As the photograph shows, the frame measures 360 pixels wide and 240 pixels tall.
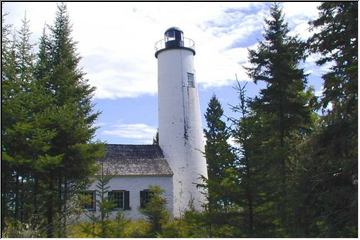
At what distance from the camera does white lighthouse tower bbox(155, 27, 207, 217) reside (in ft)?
86.9

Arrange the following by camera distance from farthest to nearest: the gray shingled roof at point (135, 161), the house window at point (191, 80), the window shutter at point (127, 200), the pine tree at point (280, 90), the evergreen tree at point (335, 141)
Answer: the house window at point (191, 80), the gray shingled roof at point (135, 161), the window shutter at point (127, 200), the pine tree at point (280, 90), the evergreen tree at point (335, 141)

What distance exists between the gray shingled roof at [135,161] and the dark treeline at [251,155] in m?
8.55

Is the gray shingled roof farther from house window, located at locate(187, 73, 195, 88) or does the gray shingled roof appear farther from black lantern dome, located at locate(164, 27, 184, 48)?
black lantern dome, located at locate(164, 27, 184, 48)

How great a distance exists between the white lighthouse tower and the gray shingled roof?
2.29 feet

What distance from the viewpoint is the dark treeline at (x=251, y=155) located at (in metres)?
11.3

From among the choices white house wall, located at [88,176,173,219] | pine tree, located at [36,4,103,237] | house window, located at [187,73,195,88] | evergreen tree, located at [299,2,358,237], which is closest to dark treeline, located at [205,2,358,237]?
evergreen tree, located at [299,2,358,237]

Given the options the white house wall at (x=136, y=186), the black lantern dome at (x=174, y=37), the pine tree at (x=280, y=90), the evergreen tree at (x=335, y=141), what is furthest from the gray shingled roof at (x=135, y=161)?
the evergreen tree at (x=335, y=141)

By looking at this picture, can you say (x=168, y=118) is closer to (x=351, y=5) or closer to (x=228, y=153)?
(x=228, y=153)

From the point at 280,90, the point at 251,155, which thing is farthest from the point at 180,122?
the point at 251,155

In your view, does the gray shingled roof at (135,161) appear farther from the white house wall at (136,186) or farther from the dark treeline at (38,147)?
the dark treeline at (38,147)

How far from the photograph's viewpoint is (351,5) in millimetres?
11047

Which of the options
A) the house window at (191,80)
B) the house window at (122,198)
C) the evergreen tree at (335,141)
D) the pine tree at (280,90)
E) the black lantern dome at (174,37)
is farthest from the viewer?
the black lantern dome at (174,37)

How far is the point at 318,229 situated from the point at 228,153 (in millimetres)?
3681

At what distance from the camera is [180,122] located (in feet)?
88.6
